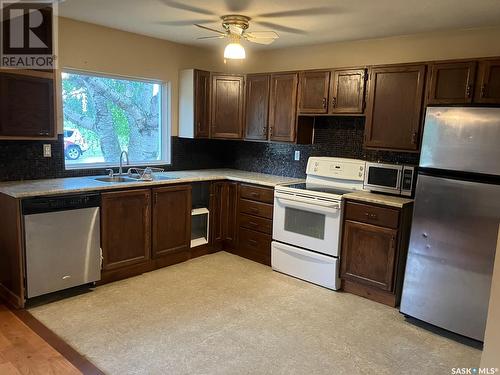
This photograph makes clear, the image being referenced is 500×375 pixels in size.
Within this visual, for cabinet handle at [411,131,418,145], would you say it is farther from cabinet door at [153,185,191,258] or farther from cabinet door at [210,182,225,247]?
cabinet door at [153,185,191,258]

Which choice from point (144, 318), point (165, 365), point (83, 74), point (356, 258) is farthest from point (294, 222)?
point (83, 74)

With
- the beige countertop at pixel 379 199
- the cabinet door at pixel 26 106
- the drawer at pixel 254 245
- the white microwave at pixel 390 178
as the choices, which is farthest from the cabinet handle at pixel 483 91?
the cabinet door at pixel 26 106

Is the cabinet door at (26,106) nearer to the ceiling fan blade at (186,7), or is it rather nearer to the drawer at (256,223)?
the ceiling fan blade at (186,7)

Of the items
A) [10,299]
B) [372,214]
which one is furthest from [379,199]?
[10,299]

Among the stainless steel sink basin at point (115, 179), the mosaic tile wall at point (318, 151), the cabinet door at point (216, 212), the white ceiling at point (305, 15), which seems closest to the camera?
the white ceiling at point (305, 15)

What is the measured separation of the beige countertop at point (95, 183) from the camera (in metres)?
3.04

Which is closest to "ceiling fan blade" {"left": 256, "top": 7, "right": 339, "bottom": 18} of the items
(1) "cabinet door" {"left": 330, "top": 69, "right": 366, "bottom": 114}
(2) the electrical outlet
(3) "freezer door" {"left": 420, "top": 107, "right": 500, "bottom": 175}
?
(1) "cabinet door" {"left": 330, "top": 69, "right": 366, "bottom": 114}

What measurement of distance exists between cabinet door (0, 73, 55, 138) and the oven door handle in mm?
2222

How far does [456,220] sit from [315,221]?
1296 mm

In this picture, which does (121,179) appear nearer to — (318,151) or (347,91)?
(318,151)

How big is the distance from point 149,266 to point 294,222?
1.55 metres

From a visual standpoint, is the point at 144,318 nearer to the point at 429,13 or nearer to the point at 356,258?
the point at 356,258

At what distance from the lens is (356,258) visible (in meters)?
3.53

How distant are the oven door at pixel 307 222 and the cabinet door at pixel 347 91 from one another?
3.12ft
